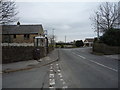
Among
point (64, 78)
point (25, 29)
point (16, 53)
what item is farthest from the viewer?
point (25, 29)

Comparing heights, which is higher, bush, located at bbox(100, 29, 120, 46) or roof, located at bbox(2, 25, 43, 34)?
roof, located at bbox(2, 25, 43, 34)

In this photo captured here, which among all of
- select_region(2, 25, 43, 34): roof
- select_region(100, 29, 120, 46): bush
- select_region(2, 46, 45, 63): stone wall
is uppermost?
select_region(2, 25, 43, 34): roof

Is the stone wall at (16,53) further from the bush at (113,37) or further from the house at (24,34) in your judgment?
the house at (24,34)

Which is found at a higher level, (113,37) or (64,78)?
(113,37)

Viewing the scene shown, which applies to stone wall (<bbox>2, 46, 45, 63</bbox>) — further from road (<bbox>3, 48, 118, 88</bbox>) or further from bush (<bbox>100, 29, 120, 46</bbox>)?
bush (<bbox>100, 29, 120, 46</bbox>)

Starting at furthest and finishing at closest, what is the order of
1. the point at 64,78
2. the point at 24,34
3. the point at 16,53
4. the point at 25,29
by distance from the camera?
the point at 25,29 < the point at 24,34 < the point at 16,53 < the point at 64,78

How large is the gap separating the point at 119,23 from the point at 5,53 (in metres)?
36.2

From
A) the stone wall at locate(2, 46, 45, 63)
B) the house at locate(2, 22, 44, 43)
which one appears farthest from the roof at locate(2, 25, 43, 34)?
the stone wall at locate(2, 46, 45, 63)

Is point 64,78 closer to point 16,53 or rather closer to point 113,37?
point 16,53

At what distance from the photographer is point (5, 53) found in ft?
65.1

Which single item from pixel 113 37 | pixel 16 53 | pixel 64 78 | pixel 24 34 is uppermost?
pixel 24 34

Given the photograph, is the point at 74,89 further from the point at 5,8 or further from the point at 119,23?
the point at 119,23

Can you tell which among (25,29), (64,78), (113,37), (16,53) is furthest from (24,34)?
(64,78)

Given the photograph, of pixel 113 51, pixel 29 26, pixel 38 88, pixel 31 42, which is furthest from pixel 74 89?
pixel 29 26
